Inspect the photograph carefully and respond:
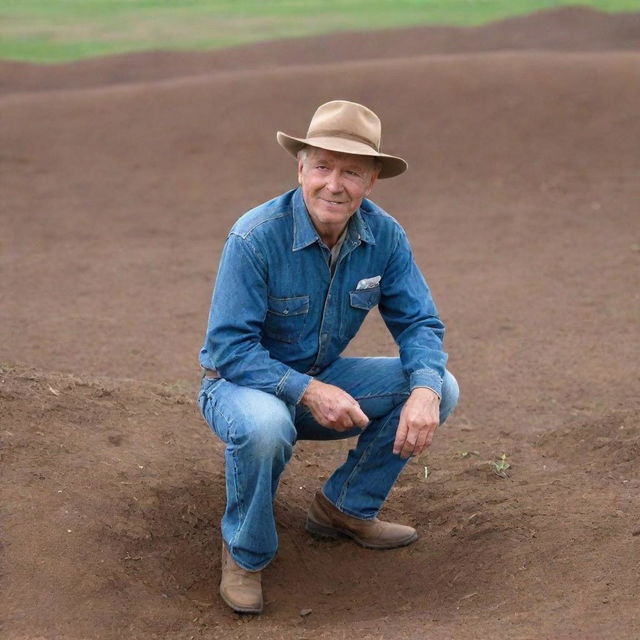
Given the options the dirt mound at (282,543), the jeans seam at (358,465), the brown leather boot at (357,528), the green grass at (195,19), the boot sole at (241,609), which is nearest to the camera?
the dirt mound at (282,543)

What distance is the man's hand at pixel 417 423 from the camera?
3.60m

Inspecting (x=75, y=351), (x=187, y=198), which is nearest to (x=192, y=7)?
(x=187, y=198)

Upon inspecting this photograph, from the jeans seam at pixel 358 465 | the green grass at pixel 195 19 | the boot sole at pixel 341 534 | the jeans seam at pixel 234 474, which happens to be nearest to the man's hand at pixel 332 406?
the jeans seam at pixel 234 474

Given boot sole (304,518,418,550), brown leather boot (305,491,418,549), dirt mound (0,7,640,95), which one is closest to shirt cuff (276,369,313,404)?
brown leather boot (305,491,418,549)

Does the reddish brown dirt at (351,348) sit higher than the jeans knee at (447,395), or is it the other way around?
the jeans knee at (447,395)

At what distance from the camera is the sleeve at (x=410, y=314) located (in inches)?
150

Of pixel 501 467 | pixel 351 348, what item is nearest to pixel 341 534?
pixel 501 467

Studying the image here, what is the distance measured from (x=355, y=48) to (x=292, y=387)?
13.9 m

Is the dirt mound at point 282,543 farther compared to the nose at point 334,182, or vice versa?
the nose at point 334,182

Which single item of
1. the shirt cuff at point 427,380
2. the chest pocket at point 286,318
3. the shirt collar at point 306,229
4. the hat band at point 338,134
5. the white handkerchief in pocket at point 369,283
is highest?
the hat band at point 338,134

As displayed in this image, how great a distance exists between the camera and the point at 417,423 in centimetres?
359

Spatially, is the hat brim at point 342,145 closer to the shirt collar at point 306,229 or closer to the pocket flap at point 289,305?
the shirt collar at point 306,229

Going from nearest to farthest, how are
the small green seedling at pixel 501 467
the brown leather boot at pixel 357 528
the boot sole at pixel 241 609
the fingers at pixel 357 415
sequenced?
1. the fingers at pixel 357 415
2. the boot sole at pixel 241 609
3. the brown leather boot at pixel 357 528
4. the small green seedling at pixel 501 467

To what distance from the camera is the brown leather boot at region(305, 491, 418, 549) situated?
4.11 metres
